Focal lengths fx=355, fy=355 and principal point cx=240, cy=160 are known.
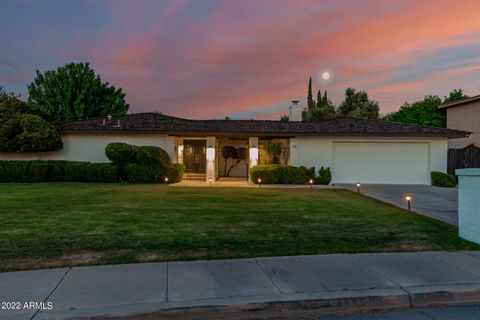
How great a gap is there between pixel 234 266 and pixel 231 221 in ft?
10.4

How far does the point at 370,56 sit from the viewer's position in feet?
57.1

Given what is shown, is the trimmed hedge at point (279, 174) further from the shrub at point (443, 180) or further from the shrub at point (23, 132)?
the shrub at point (23, 132)

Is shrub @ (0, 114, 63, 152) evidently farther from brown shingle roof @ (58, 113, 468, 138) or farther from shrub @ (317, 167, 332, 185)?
shrub @ (317, 167, 332, 185)

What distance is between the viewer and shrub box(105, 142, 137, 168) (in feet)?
58.7

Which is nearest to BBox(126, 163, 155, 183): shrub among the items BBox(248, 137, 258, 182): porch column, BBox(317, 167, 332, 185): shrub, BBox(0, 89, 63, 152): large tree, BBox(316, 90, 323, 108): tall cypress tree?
BBox(0, 89, 63, 152): large tree

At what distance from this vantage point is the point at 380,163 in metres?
19.3

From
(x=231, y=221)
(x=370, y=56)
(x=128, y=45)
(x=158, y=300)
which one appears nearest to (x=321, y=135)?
(x=370, y=56)

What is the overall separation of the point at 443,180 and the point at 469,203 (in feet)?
43.6

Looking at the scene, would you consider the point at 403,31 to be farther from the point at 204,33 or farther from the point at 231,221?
the point at 231,221

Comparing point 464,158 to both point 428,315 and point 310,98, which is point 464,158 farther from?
point 310,98

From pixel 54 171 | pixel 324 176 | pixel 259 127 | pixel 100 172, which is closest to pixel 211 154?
pixel 259 127

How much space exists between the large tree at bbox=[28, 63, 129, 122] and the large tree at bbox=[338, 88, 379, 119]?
985 inches

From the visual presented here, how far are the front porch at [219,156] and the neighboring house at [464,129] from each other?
29.7 feet

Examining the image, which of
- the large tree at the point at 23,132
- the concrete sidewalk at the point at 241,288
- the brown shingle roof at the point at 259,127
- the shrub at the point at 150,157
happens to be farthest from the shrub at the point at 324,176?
the large tree at the point at 23,132
